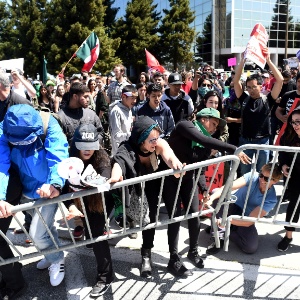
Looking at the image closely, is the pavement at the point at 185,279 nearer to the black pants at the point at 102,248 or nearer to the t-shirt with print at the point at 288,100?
the black pants at the point at 102,248

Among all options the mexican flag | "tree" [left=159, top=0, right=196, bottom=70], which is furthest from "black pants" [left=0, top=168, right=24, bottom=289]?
"tree" [left=159, top=0, right=196, bottom=70]

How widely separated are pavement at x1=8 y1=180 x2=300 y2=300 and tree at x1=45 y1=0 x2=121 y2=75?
26027mm

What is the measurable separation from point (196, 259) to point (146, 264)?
535 millimetres

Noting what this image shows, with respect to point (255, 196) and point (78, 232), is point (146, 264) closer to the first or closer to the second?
point (78, 232)

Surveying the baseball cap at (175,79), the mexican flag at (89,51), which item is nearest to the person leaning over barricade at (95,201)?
the baseball cap at (175,79)

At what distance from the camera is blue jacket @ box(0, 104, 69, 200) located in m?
2.68

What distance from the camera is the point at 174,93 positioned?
5609mm

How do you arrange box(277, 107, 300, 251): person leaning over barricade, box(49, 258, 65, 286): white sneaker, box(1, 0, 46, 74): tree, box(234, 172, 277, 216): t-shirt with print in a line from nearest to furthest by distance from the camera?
1. box(49, 258, 65, 286): white sneaker
2. box(277, 107, 300, 251): person leaning over barricade
3. box(234, 172, 277, 216): t-shirt with print
4. box(1, 0, 46, 74): tree

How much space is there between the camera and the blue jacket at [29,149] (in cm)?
268

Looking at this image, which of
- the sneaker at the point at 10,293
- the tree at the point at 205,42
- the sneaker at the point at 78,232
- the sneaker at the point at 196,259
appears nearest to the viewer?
the sneaker at the point at 10,293

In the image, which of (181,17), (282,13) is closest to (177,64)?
(181,17)

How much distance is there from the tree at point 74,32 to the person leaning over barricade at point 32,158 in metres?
26.4

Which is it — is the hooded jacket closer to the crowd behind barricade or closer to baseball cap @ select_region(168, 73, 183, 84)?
the crowd behind barricade

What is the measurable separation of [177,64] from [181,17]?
16.6ft
